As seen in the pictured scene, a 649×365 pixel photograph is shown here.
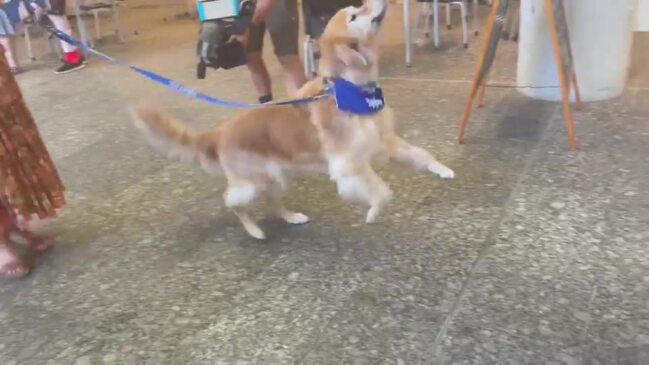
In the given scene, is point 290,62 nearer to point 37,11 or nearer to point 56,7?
point 37,11

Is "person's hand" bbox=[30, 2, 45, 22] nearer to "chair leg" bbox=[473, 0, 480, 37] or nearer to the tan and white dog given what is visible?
the tan and white dog

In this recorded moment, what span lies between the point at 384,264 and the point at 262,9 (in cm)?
168

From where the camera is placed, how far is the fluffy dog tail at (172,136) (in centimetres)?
269

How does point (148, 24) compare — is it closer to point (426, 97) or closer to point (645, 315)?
point (426, 97)

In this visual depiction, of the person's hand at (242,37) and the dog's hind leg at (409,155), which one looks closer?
the dog's hind leg at (409,155)

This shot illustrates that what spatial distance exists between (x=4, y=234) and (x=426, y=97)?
109 inches

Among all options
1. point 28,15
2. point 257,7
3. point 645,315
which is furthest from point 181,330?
point 28,15

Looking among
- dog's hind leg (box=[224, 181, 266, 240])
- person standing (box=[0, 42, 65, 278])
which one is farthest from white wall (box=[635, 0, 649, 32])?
person standing (box=[0, 42, 65, 278])

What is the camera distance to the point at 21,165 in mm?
2742

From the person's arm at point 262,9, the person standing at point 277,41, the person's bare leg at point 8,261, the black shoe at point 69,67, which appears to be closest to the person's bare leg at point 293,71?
the person standing at point 277,41

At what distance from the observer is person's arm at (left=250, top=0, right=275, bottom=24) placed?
11.6 ft

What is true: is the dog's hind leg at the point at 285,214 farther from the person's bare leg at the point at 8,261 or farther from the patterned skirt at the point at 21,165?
the person's bare leg at the point at 8,261

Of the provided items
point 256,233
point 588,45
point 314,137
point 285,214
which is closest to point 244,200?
point 256,233

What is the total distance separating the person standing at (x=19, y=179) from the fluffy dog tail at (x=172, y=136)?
458mm
